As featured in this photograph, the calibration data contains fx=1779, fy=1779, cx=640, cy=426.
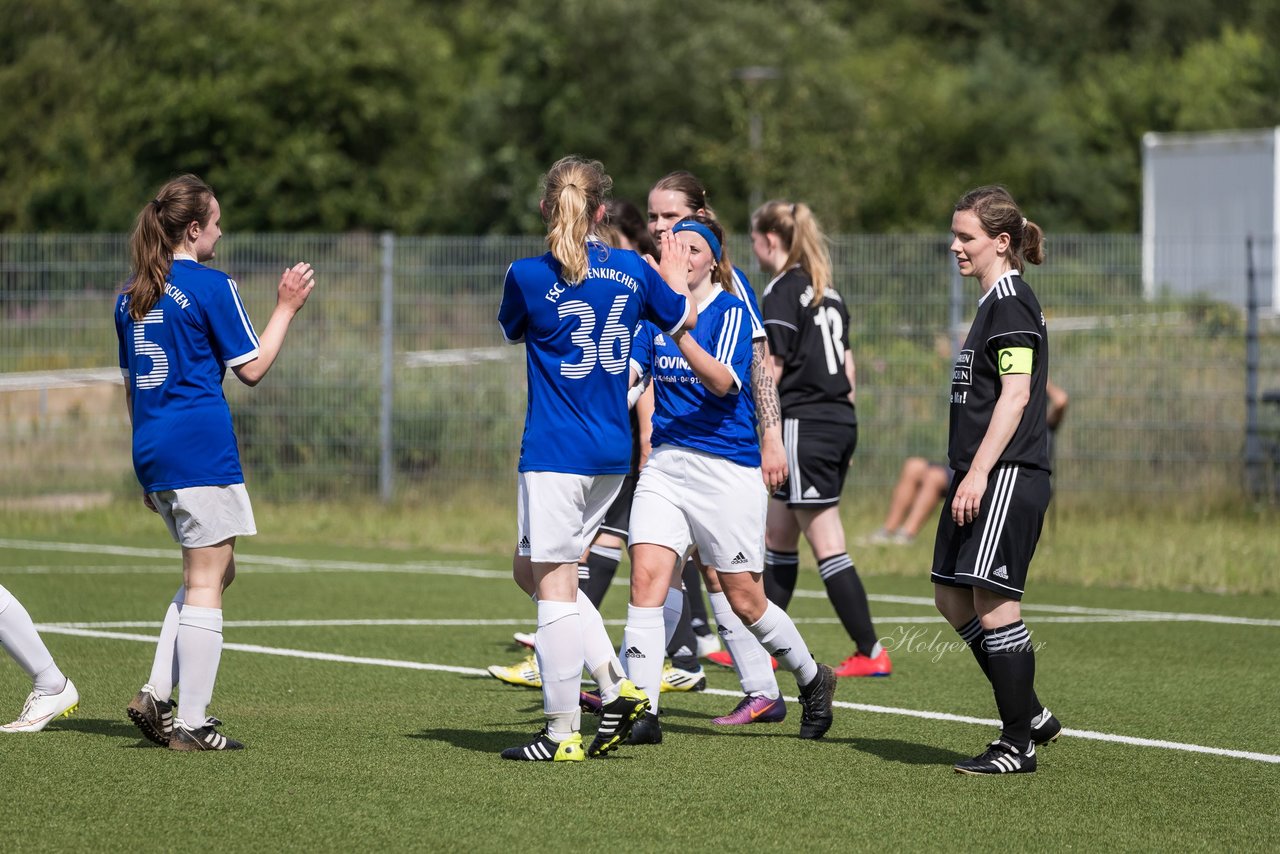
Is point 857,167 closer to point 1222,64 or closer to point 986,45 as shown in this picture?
point 1222,64

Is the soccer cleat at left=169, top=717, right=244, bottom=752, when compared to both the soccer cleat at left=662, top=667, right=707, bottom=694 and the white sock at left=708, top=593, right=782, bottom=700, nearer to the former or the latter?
the white sock at left=708, top=593, right=782, bottom=700

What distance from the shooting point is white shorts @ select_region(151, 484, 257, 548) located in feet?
19.8

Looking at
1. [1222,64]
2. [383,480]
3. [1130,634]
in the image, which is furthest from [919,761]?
[1222,64]

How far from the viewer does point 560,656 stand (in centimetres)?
593

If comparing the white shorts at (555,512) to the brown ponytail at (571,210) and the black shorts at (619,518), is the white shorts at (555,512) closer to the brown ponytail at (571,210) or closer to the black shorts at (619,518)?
the brown ponytail at (571,210)

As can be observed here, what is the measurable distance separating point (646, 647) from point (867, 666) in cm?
218

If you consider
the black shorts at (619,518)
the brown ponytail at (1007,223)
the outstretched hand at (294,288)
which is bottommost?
the black shorts at (619,518)

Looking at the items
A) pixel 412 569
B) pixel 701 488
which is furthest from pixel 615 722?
pixel 412 569

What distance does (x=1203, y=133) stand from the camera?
4797 cm

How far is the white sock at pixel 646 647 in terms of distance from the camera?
6.27 m

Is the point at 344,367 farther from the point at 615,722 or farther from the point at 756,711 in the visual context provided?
the point at 615,722

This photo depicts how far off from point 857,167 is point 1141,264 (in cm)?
2458

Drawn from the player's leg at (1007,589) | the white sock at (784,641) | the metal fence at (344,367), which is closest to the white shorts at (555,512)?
the white sock at (784,641)

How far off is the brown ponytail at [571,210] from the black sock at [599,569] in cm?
249
